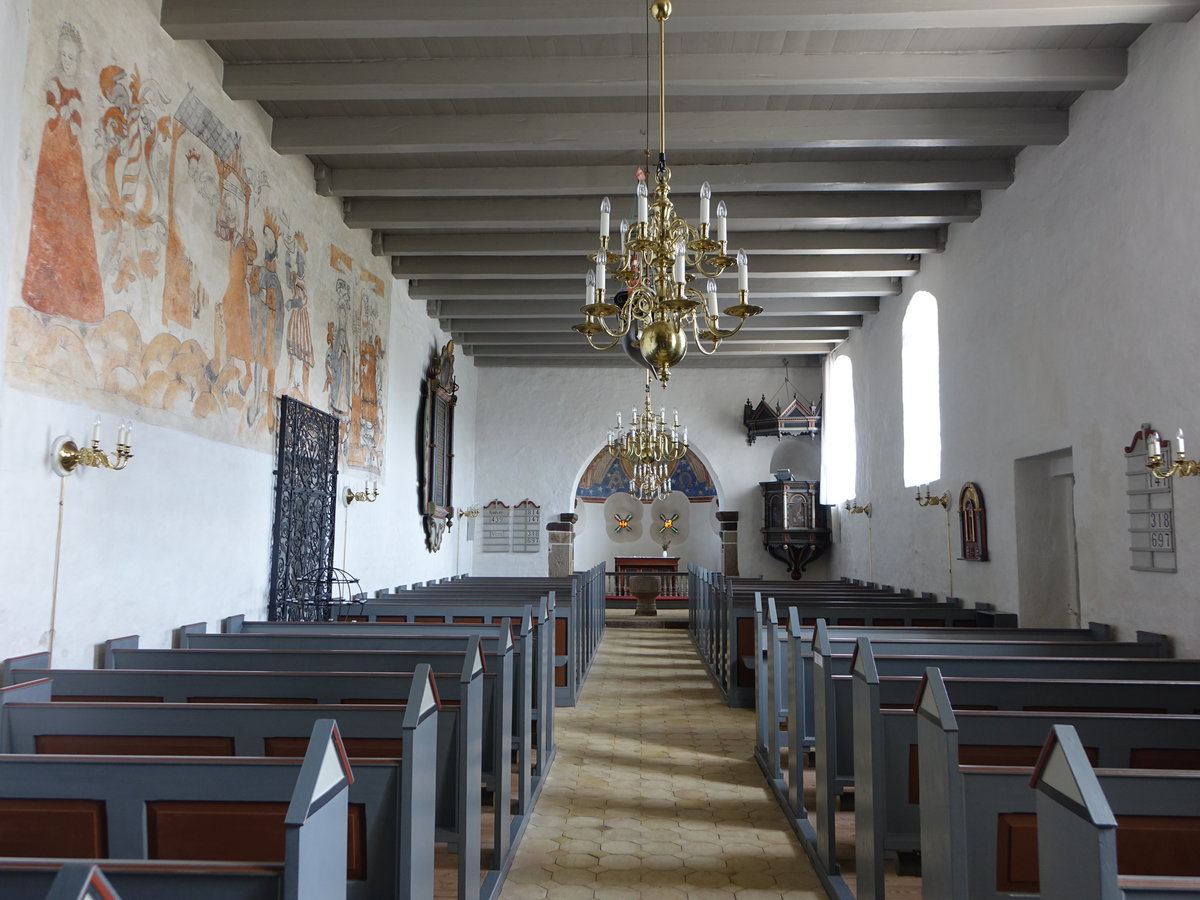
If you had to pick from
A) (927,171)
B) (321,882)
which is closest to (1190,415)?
(927,171)

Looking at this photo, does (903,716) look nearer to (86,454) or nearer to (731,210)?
(86,454)

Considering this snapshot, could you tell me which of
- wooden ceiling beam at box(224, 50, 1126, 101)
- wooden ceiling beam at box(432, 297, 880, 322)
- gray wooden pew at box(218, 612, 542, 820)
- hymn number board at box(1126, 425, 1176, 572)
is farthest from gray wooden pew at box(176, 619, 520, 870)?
wooden ceiling beam at box(432, 297, 880, 322)

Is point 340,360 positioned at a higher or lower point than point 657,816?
higher

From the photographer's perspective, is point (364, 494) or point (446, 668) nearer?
point (446, 668)

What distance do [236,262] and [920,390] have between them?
8.11 m

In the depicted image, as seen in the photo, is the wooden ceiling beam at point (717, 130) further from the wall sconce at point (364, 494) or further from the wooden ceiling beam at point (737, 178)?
A: the wall sconce at point (364, 494)

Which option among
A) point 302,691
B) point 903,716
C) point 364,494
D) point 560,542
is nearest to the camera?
point 903,716

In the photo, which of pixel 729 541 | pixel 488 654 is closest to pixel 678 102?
pixel 488 654

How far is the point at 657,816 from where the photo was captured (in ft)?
16.4

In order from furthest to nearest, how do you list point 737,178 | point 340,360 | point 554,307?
1. point 554,307
2. point 340,360
3. point 737,178

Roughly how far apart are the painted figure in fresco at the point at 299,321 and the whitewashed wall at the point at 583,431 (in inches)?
342

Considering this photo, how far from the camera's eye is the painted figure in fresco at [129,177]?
4828mm

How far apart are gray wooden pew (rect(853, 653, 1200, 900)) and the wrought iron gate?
4940 mm

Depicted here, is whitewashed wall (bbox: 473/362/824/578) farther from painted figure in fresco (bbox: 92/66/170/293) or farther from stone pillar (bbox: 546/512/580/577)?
painted figure in fresco (bbox: 92/66/170/293)
